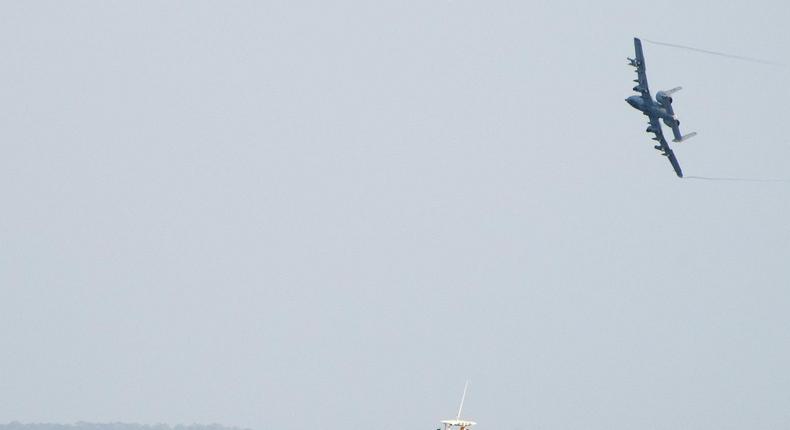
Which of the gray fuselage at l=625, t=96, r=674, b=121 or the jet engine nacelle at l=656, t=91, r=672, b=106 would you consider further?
the gray fuselage at l=625, t=96, r=674, b=121

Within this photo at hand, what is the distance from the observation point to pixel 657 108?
134 m

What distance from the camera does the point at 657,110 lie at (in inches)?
5281

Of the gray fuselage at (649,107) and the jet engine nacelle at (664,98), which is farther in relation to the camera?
the gray fuselage at (649,107)

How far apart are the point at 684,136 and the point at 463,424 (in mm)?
46943

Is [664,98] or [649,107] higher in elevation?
[664,98]

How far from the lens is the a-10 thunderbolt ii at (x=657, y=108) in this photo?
132 m

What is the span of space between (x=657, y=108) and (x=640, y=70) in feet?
13.3

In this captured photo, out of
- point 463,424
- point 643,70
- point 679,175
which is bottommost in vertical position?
point 463,424

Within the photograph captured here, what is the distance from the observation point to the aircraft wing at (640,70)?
429 ft

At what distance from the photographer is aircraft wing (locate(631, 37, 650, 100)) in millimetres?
130750

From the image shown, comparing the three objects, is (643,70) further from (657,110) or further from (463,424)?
(463,424)

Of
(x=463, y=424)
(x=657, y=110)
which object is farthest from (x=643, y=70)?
(x=463, y=424)

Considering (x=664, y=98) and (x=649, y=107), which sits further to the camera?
(x=649, y=107)

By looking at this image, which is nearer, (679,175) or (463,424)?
(463,424)
